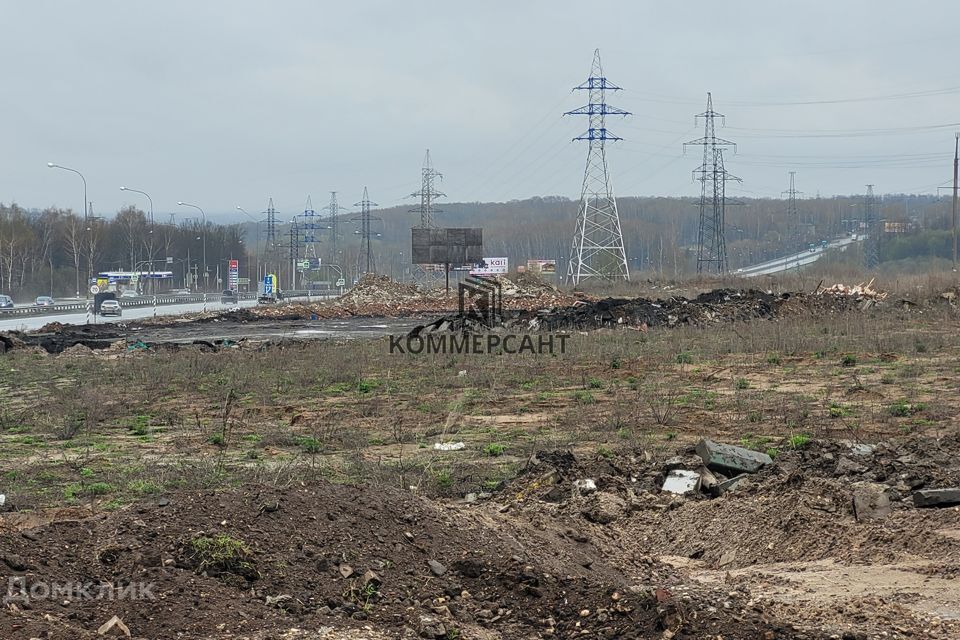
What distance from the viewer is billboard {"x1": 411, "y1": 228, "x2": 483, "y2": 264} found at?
248 ft

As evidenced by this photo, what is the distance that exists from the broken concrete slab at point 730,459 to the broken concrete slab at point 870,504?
1951mm

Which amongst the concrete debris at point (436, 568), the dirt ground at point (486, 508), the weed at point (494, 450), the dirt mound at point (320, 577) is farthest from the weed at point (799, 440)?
the concrete debris at point (436, 568)

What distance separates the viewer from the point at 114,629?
19.6 ft

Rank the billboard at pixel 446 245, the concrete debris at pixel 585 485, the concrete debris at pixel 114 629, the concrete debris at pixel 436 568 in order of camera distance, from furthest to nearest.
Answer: the billboard at pixel 446 245 → the concrete debris at pixel 585 485 → the concrete debris at pixel 436 568 → the concrete debris at pixel 114 629

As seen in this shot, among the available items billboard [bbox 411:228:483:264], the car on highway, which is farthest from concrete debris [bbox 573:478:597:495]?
billboard [bbox 411:228:483:264]

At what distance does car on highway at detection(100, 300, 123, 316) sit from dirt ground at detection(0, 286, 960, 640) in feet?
135

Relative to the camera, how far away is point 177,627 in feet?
20.0

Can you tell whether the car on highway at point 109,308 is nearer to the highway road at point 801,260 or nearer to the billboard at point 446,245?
the billboard at point 446,245

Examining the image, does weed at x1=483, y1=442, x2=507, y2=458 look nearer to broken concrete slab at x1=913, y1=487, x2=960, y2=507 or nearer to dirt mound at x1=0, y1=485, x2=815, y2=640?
dirt mound at x1=0, y1=485, x2=815, y2=640

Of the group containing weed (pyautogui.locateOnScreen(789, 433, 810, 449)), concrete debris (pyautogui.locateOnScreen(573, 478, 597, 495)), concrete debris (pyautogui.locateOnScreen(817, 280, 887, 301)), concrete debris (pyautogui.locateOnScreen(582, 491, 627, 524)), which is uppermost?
concrete debris (pyautogui.locateOnScreen(817, 280, 887, 301))

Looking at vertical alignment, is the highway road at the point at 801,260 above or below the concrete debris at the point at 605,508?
above

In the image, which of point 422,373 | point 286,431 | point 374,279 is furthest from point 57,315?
point 286,431

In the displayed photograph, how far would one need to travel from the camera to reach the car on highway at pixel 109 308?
205 feet

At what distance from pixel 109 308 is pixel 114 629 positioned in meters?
60.9
